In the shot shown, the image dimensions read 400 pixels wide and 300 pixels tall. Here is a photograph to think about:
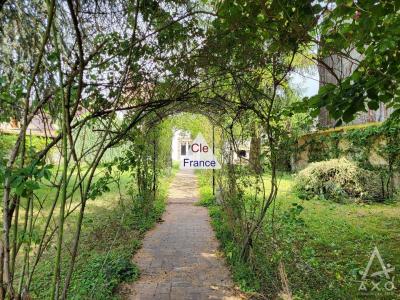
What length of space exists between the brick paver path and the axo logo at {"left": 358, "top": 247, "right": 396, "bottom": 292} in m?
1.43

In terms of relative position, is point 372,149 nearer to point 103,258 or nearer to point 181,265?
point 181,265

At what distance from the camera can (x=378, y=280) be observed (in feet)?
12.0

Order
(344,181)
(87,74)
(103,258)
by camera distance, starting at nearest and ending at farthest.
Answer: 1. (87,74)
2. (103,258)
3. (344,181)

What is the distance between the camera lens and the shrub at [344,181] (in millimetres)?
8641

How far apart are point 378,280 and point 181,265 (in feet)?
7.78

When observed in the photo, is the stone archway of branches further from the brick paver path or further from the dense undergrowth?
the brick paver path

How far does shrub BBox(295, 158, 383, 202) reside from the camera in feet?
28.3

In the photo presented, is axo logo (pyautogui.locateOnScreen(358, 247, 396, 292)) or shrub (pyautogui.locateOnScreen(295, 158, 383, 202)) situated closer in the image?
axo logo (pyautogui.locateOnScreen(358, 247, 396, 292))

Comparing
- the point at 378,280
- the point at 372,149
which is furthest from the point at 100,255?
the point at 372,149

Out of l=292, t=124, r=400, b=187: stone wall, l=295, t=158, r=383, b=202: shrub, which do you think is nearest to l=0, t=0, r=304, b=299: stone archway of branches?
l=292, t=124, r=400, b=187: stone wall

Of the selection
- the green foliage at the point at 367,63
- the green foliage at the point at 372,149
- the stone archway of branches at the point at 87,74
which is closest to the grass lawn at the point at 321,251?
the green foliage at the point at 372,149

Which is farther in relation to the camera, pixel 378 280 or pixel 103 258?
pixel 103 258

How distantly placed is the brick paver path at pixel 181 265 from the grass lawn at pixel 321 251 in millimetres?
215

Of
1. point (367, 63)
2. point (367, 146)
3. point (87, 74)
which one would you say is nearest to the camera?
point (367, 63)
